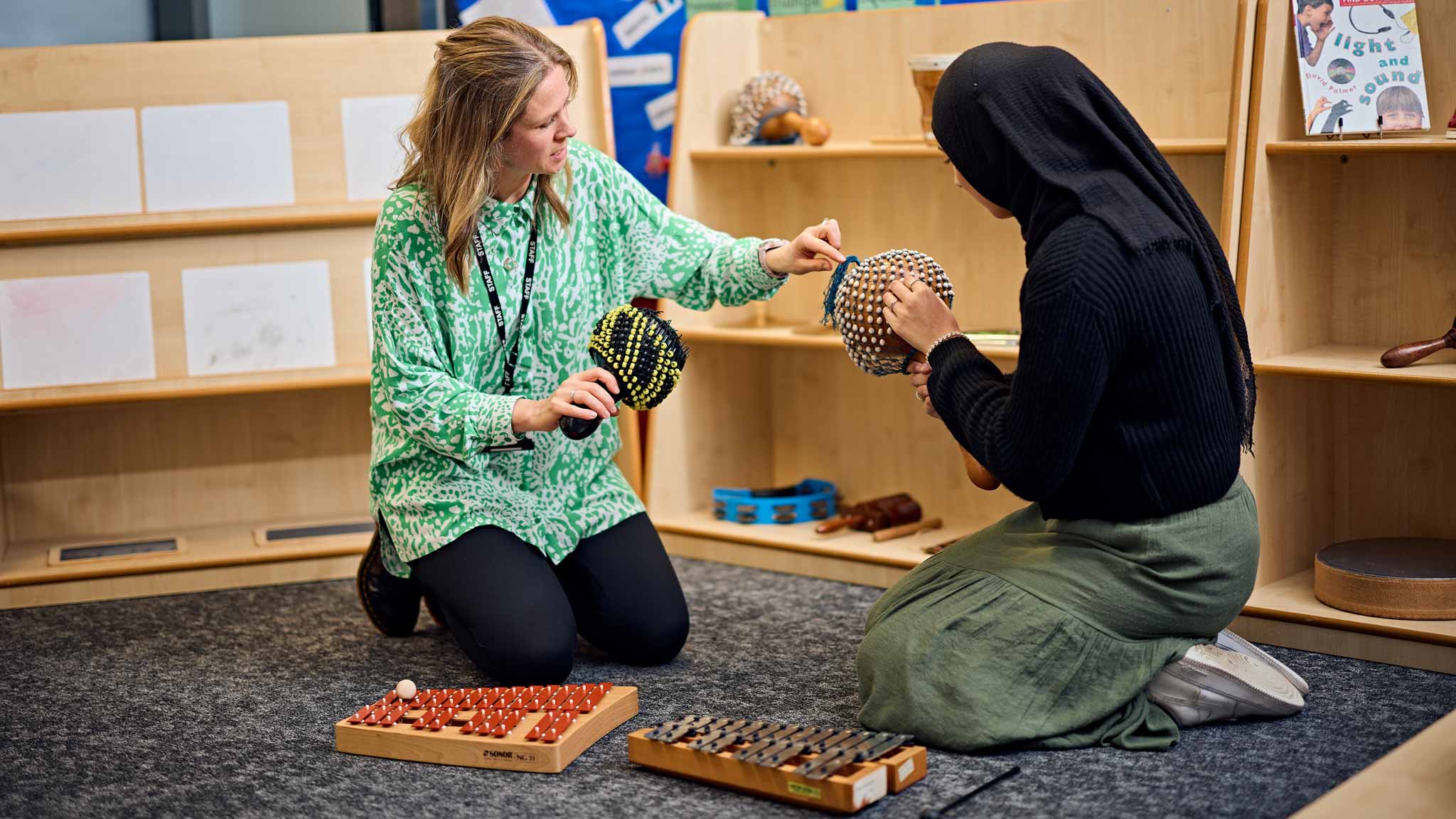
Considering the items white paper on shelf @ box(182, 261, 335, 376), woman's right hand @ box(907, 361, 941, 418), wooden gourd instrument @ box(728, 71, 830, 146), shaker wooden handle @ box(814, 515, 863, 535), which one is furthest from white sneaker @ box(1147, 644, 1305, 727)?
white paper on shelf @ box(182, 261, 335, 376)

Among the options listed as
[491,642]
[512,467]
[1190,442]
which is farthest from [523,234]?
[1190,442]

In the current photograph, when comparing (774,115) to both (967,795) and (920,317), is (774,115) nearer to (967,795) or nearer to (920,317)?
(920,317)

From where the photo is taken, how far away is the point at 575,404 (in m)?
2.65

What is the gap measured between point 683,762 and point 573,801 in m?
0.19

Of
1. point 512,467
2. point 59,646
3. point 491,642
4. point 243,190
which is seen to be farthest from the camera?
point 243,190

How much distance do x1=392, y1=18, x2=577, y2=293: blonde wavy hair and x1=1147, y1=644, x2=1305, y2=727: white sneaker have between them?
150 cm

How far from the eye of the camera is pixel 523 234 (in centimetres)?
298

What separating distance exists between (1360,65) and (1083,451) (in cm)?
127

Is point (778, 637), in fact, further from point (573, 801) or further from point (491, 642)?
point (573, 801)

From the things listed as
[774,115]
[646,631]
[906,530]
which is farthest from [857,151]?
[646,631]

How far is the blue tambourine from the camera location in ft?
13.3

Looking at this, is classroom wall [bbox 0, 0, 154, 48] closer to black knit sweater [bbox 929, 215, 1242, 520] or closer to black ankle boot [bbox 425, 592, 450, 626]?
black ankle boot [bbox 425, 592, 450, 626]

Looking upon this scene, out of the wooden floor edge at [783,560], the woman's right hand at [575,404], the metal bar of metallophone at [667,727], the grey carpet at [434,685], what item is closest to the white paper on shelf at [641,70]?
the wooden floor edge at [783,560]

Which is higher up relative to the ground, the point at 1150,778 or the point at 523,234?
the point at 523,234
